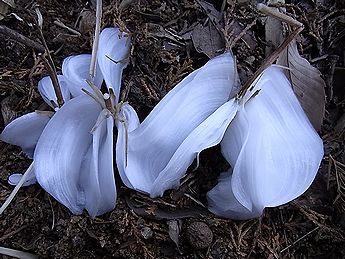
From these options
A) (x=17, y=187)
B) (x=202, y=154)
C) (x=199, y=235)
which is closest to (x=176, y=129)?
(x=202, y=154)

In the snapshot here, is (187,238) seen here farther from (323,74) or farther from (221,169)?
(323,74)

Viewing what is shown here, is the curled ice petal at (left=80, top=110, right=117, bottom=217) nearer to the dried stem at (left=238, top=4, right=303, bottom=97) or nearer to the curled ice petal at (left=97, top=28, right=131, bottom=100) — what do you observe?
the curled ice petal at (left=97, top=28, right=131, bottom=100)

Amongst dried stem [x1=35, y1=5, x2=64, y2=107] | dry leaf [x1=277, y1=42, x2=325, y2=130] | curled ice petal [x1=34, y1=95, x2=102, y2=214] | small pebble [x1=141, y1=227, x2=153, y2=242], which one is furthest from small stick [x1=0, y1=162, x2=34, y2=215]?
dry leaf [x1=277, y1=42, x2=325, y2=130]

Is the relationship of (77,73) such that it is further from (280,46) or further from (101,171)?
(280,46)

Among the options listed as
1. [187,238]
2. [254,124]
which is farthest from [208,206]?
[254,124]

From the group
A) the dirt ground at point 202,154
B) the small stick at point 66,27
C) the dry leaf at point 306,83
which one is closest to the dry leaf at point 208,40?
the dirt ground at point 202,154
